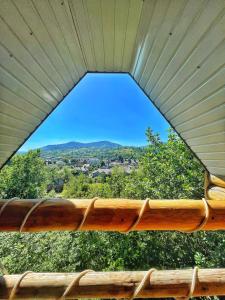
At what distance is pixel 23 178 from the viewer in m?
17.5

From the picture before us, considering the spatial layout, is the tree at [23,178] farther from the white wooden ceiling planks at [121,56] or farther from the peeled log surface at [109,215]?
the peeled log surface at [109,215]

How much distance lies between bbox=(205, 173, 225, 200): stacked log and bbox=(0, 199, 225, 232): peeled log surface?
1.32m

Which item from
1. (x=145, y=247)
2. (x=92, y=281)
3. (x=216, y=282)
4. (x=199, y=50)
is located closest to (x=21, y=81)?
(x=199, y=50)

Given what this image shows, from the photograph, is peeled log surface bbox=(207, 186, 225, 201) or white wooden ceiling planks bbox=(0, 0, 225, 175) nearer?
white wooden ceiling planks bbox=(0, 0, 225, 175)

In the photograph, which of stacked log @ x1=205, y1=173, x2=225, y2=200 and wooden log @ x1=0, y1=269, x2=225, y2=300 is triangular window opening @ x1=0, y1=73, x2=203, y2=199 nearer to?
stacked log @ x1=205, y1=173, x2=225, y2=200

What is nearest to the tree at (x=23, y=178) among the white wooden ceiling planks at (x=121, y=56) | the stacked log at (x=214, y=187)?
the stacked log at (x=214, y=187)

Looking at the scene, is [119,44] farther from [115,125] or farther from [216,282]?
[115,125]

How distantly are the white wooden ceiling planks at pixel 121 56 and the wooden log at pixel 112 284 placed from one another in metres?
1.21

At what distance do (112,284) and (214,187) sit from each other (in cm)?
228

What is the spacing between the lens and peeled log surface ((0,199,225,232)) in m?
1.27

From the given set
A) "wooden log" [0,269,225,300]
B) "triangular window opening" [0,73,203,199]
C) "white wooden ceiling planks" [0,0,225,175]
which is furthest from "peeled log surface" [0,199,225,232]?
"triangular window opening" [0,73,203,199]

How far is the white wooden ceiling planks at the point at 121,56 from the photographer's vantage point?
53.2 inches

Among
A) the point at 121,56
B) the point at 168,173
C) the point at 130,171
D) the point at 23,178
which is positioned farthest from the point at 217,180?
the point at 23,178

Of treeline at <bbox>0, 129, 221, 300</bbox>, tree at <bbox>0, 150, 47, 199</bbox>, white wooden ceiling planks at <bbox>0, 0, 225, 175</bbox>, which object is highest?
tree at <bbox>0, 150, 47, 199</bbox>
